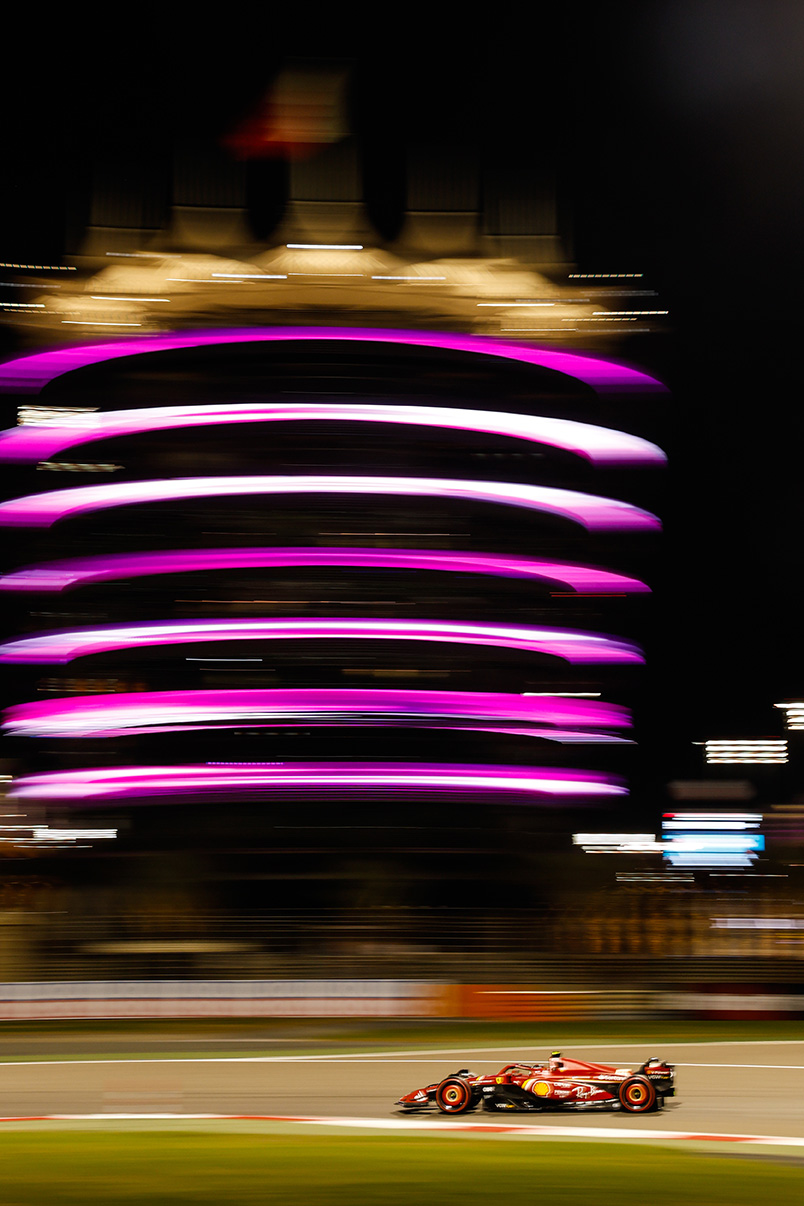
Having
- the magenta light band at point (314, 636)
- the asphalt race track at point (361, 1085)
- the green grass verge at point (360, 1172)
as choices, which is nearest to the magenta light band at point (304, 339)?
the magenta light band at point (314, 636)

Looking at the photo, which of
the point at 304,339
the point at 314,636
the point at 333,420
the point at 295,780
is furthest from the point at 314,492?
the point at 295,780

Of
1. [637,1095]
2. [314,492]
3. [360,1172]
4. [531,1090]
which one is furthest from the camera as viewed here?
[314,492]

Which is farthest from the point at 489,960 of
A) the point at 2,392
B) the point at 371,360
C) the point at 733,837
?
the point at 733,837

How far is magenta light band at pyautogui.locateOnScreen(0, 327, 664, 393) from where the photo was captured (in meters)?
31.0

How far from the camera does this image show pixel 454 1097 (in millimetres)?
13422

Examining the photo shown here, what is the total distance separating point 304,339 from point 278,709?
888 cm

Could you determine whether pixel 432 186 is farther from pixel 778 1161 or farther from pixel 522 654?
pixel 778 1161

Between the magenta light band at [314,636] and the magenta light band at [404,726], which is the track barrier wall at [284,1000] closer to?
the magenta light band at [404,726]

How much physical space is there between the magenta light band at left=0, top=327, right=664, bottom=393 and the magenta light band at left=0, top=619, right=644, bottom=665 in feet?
18.9

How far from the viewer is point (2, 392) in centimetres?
3203

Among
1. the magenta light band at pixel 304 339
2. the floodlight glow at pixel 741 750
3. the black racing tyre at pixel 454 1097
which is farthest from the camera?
the floodlight glow at pixel 741 750

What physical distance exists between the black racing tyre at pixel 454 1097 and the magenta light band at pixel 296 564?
17376 mm

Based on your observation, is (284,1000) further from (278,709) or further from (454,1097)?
(454,1097)

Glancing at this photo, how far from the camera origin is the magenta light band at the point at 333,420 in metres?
29.9
